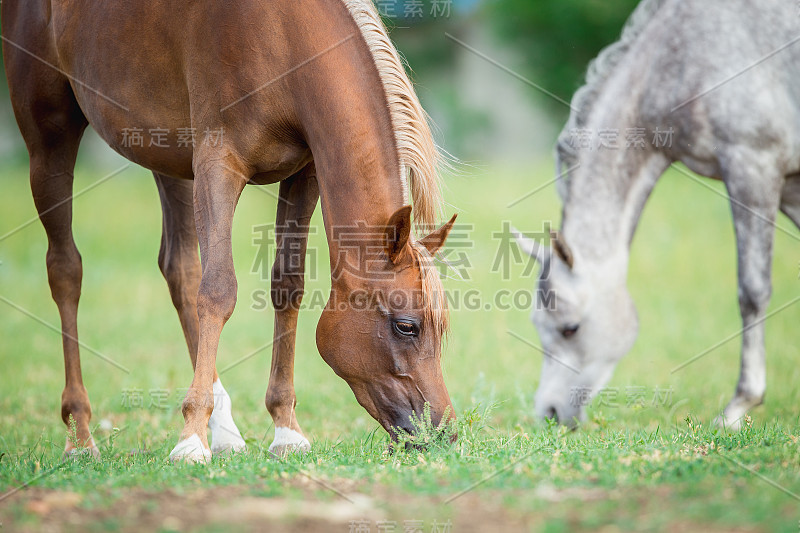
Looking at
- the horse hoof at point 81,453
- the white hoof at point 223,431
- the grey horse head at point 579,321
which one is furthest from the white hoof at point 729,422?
the horse hoof at point 81,453

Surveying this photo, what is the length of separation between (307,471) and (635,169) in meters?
4.01

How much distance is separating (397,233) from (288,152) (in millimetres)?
895

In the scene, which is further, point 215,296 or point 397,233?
point 215,296

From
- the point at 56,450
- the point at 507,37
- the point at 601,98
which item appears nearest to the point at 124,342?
the point at 56,450

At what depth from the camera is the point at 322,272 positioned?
1204cm

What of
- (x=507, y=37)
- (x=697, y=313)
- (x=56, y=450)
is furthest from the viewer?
(x=507, y=37)

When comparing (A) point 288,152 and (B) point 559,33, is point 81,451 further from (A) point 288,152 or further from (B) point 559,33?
(B) point 559,33

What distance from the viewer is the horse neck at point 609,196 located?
20.4 ft

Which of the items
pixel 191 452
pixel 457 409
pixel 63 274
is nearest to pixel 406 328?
pixel 191 452

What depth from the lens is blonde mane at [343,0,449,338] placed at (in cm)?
374

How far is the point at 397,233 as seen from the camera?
12.0 feet

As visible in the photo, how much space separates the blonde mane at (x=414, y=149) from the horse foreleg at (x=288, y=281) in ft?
3.07

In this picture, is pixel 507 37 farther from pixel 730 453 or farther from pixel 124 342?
pixel 730 453

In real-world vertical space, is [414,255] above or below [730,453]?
above
